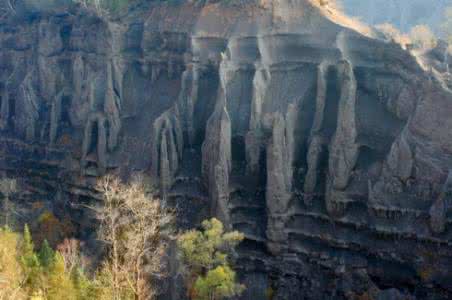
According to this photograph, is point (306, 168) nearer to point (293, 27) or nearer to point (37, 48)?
point (293, 27)

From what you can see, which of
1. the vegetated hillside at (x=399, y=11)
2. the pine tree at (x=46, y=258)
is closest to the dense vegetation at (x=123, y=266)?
the pine tree at (x=46, y=258)

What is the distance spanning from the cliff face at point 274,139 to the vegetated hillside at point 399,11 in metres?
54.7

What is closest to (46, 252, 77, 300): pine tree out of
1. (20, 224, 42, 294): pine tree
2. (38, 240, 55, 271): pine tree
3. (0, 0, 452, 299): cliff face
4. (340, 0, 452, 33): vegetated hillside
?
(20, 224, 42, 294): pine tree

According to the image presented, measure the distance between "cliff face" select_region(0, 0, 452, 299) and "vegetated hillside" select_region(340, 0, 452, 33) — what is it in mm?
54728

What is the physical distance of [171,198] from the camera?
32562 mm

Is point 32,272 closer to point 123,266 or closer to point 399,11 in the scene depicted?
point 123,266

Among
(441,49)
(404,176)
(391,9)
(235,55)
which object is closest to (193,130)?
(235,55)

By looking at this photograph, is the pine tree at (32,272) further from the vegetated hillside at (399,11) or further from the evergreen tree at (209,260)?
the vegetated hillside at (399,11)

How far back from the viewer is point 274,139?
29.1 metres

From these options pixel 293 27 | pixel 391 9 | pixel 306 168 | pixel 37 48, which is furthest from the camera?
pixel 391 9

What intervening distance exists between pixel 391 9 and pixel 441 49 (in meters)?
62.4

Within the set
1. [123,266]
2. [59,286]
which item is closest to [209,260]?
[123,266]

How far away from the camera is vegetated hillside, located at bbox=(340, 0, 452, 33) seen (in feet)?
273

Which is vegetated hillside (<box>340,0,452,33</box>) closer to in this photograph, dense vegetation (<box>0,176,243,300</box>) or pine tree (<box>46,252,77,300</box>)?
dense vegetation (<box>0,176,243,300</box>)
